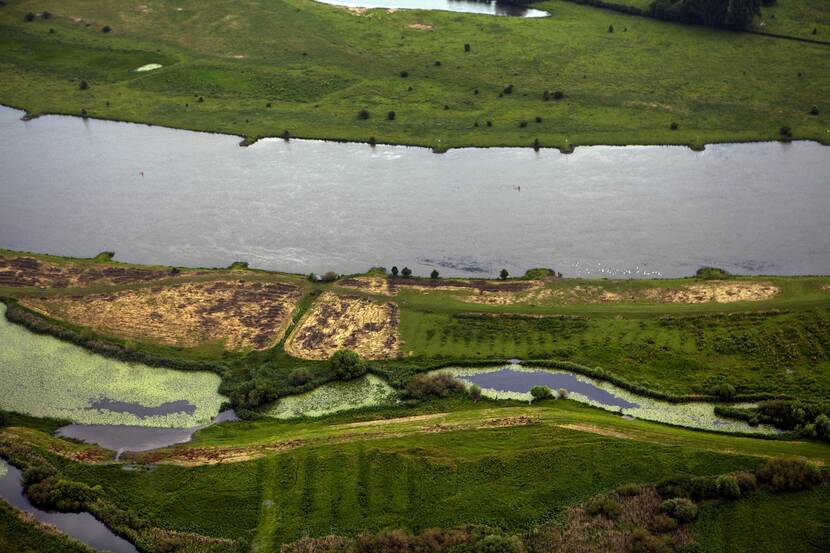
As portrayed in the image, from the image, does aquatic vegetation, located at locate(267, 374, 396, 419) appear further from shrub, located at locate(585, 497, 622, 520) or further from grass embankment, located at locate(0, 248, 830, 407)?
shrub, located at locate(585, 497, 622, 520)

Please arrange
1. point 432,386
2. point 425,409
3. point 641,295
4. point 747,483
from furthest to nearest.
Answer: point 641,295
point 432,386
point 425,409
point 747,483

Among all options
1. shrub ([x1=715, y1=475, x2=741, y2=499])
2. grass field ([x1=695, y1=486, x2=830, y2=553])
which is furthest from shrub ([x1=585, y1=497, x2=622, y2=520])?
shrub ([x1=715, y1=475, x2=741, y2=499])

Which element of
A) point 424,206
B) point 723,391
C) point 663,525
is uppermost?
point 424,206

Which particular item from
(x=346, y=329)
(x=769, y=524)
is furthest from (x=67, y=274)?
(x=769, y=524)

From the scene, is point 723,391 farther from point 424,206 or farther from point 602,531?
point 424,206

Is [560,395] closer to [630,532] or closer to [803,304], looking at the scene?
[630,532]

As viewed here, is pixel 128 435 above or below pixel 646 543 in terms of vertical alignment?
below
